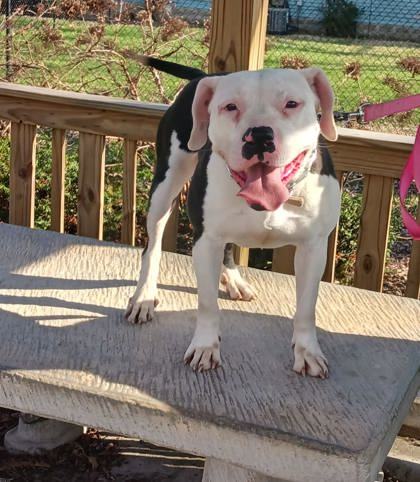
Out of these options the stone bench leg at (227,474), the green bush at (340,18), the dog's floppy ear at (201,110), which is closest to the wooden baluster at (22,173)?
the dog's floppy ear at (201,110)

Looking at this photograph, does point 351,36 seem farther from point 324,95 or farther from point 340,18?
point 324,95

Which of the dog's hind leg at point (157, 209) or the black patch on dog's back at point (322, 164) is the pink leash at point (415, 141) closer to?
the black patch on dog's back at point (322, 164)

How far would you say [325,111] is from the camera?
2.03 metres

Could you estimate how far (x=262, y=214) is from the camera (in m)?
2.05

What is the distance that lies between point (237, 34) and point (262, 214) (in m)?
1.40

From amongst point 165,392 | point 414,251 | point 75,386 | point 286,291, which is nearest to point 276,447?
point 165,392

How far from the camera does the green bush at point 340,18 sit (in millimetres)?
9586

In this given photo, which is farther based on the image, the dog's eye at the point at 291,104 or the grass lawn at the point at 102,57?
the grass lawn at the point at 102,57

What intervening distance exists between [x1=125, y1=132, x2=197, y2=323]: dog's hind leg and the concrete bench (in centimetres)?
7

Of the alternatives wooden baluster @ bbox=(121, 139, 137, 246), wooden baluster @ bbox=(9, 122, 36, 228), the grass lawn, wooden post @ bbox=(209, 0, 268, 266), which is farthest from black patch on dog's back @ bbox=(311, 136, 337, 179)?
the grass lawn

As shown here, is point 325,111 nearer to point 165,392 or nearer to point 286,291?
point 165,392

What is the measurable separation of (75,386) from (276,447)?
1.83ft

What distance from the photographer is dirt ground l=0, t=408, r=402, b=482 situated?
294 centimetres

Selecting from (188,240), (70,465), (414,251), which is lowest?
(70,465)
